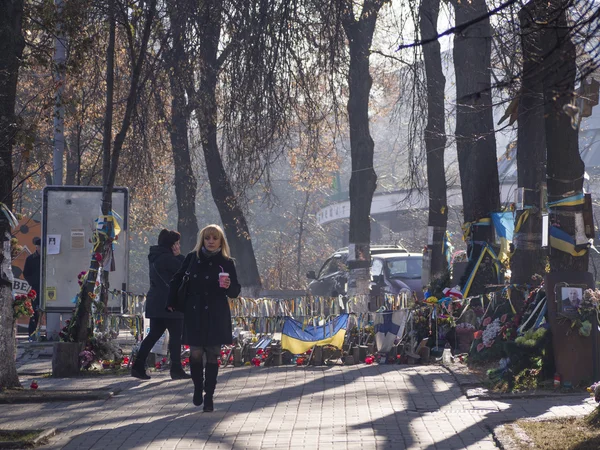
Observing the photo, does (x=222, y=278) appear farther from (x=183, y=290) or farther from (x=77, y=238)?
(x=77, y=238)

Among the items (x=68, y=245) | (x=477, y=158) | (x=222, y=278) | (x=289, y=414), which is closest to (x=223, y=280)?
(x=222, y=278)

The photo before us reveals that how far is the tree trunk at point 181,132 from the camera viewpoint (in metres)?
15.1

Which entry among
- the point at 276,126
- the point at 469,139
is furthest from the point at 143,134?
the point at 469,139

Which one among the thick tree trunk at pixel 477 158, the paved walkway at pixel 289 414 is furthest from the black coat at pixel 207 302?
the thick tree trunk at pixel 477 158

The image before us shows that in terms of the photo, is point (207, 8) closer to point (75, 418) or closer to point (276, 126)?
point (276, 126)

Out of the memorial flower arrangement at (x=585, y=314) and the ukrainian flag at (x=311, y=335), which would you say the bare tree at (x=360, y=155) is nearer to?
the ukrainian flag at (x=311, y=335)

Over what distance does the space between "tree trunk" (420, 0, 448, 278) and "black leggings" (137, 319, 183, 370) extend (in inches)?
281

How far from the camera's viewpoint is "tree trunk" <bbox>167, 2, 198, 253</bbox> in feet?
49.5

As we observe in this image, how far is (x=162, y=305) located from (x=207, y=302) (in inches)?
114

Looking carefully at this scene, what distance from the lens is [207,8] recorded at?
546 inches

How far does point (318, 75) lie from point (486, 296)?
402 centimetres

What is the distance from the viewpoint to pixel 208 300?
9.76m

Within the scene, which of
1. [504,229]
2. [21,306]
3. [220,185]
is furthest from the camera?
[220,185]

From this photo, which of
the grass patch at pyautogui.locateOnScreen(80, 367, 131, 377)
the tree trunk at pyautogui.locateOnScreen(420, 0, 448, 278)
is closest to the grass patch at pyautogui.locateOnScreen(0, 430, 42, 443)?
the grass patch at pyautogui.locateOnScreen(80, 367, 131, 377)
